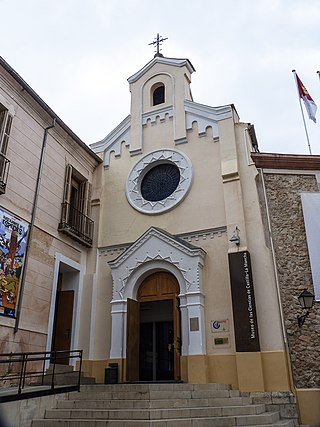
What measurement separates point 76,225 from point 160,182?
3303 millimetres

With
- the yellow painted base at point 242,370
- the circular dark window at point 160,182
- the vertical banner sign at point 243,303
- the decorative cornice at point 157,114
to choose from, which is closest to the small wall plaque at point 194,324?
the yellow painted base at point 242,370

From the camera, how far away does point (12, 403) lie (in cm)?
725

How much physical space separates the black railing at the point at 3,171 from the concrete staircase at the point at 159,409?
531cm

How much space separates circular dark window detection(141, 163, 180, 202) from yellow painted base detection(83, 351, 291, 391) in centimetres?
551

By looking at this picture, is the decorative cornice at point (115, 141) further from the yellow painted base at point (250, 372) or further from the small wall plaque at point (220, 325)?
the yellow painted base at point (250, 372)

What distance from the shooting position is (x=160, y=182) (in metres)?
14.1

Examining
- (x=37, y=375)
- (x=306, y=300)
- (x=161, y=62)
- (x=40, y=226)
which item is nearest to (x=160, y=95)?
(x=161, y=62)

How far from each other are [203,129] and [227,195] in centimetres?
288

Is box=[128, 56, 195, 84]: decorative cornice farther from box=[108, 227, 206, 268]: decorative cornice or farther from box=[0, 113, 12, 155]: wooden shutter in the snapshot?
box=[108, 227, 206, 268]: decorative cornice

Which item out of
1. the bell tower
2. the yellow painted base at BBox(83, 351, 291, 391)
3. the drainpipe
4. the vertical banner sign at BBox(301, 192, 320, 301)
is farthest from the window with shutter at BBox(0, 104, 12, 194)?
the vertical banner sign at BBox(301, 192, 320, 301)

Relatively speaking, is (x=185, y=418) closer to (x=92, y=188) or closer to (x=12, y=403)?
(x=12, y=403)

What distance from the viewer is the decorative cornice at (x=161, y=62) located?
15.6 metres

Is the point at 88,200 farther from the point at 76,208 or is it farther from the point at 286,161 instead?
the point at 286,161

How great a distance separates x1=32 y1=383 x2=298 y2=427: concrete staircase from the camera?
7363mm
